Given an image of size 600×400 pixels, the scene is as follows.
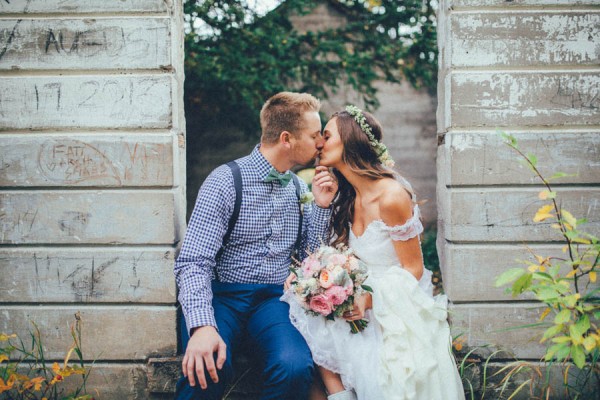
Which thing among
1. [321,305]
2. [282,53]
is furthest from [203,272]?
[282,53]

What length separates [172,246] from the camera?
359 cm

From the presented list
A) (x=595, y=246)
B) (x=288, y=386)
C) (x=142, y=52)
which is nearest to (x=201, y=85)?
(x=142, y=52)

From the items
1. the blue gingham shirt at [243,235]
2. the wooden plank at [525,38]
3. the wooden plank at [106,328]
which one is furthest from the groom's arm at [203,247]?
the wooden plank at [525,38]

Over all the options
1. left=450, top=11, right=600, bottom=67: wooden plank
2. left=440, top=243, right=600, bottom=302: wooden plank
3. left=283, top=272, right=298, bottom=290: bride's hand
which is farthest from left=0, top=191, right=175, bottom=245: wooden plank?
left=450, top=11, right=600, bottom=67: wooden plank

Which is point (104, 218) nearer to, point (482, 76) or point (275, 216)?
point (275, 216)

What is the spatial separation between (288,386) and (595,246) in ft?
5.83

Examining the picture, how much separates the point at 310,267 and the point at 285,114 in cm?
114

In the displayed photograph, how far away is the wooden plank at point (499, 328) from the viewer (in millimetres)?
3578

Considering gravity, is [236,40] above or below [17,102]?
above

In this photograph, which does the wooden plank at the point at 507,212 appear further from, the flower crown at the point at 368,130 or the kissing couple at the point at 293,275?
the flower crown at the point at 368,130

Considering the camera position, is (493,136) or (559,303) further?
(493,136)

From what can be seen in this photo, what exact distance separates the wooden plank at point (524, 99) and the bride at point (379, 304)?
0.63 meters

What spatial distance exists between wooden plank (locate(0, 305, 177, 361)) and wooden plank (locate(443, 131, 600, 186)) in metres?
2.25

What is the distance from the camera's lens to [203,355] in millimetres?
2863
